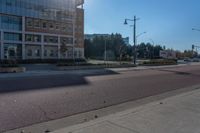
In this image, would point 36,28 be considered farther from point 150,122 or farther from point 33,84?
point 150,122

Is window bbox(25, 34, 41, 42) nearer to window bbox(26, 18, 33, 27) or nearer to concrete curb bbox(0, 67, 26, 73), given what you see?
window bbox(26, 18, 33, 27)

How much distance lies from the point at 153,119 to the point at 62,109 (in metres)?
3.03

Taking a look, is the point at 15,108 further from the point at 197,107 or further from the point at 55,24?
the point at 55,24

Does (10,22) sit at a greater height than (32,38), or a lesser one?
greater

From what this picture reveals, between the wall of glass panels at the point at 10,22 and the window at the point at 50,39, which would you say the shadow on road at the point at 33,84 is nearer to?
the wall of glass panels at the point at 10,22

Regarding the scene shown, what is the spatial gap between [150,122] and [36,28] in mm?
53585

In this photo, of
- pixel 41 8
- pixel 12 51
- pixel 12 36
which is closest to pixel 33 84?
pixel 12 51

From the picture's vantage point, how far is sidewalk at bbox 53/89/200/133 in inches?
200

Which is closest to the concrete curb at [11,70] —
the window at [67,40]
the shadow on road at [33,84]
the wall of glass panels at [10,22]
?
the shadow on road at [33,84]

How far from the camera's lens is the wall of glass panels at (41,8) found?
166ft

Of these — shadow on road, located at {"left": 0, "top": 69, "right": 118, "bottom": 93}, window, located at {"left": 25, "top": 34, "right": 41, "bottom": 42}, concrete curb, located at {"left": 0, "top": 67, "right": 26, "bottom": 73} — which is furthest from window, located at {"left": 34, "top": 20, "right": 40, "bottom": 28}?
shadow on road, located at {"left": 0, "top": 69, "right": 118, "bottom": 93}

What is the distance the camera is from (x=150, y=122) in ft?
18.6

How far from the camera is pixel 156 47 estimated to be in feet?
398

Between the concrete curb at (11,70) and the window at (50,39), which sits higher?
the window at (50,39)
